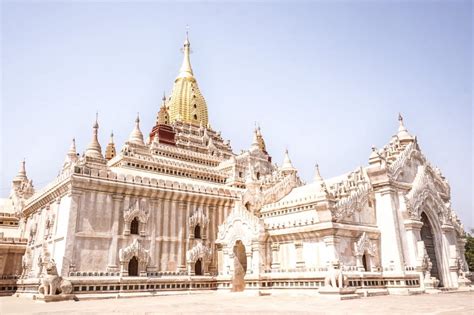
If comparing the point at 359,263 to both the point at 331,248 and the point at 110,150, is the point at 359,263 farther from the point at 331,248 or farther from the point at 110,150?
the point at 110,150

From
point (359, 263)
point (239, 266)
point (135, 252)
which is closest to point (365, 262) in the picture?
point (359, 263)

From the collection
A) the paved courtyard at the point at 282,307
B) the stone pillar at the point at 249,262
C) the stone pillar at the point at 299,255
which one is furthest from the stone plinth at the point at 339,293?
the stone pillar at the point at 249,262

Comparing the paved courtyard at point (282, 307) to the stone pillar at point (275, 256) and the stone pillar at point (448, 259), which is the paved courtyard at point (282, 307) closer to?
the stone pillar at point (275, 256)

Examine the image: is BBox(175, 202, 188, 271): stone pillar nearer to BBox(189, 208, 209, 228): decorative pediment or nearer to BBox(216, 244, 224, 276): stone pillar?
BBox(189, 208, 209, 228): decorative pediment

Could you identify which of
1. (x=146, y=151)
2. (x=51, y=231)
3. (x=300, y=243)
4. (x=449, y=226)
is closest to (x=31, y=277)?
(x=51, y=231)

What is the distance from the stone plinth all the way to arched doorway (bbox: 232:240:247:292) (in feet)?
28.9

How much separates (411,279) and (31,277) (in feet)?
87.4

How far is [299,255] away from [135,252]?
443 inches

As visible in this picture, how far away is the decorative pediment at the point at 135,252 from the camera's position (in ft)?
94.1

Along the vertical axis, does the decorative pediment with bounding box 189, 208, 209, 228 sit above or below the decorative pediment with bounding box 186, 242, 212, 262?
above

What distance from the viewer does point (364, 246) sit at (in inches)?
1078

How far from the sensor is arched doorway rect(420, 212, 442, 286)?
103 ft

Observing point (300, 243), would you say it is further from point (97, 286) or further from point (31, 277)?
point (31, 277)

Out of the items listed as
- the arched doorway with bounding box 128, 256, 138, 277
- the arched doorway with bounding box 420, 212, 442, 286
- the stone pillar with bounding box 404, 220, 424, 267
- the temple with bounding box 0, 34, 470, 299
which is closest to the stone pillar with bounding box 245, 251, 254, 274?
the temple with bounding box 0, 34, 470, 299
